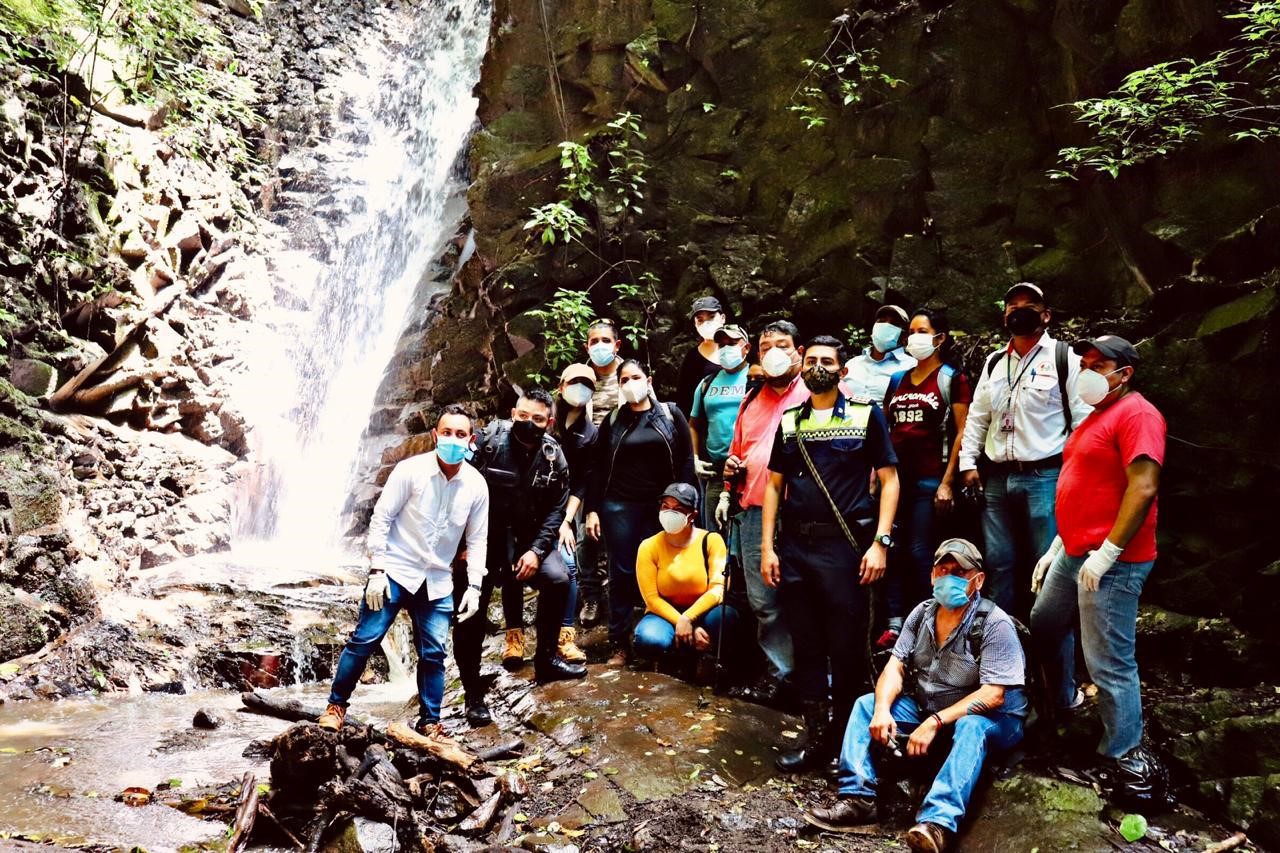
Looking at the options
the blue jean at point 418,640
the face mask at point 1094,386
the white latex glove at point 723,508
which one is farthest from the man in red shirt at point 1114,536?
the blue jean at point 418,640

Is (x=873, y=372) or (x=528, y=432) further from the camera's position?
(x=873, y=372)

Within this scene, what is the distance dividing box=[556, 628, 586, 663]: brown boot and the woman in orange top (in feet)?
1.58

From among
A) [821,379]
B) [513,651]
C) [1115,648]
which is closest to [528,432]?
[513,651]

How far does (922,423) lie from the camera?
5.26 m

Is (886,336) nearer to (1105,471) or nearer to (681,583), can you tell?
(1105,471)

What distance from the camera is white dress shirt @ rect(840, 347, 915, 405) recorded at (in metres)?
5.93

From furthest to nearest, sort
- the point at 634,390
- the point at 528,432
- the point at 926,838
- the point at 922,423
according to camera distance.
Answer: the point at 634,390 → the point at 528,432 → the point at 922,423 → the point at 926,838

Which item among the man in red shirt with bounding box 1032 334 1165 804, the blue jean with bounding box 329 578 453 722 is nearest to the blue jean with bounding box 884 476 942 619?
the man in red shirt with bounding box 1032 334 1165 804

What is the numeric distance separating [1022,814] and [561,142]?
10.3m

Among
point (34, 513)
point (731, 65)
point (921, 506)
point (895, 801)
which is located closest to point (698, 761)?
point (895, 801)

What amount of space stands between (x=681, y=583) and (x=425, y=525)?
187cm

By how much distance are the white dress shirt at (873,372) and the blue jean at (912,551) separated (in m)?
0.88

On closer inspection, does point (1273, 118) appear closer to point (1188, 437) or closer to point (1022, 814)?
point (1188, 437)

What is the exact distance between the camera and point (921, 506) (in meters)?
5.25
